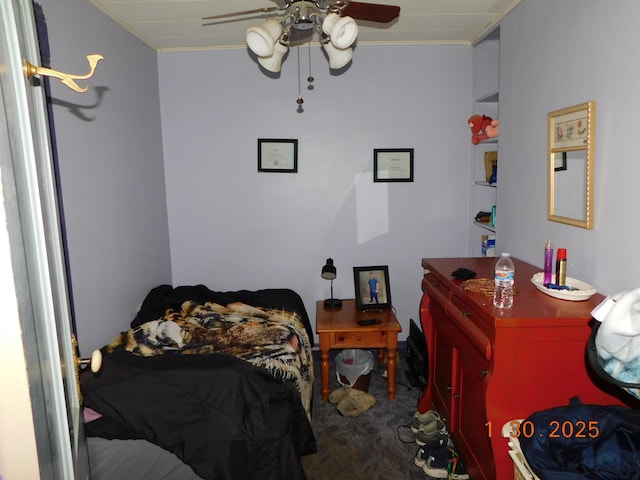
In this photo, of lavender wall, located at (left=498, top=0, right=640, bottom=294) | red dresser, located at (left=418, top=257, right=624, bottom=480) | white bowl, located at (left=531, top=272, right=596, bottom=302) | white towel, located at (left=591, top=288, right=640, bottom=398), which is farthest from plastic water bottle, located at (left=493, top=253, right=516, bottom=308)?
white towel, located at (left=591, top=288, right=640, bottom=398)

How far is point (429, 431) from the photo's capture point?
254 centimetres

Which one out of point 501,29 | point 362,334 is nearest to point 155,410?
point 362,334

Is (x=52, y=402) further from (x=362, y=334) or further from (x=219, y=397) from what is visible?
(x=362, y=334)

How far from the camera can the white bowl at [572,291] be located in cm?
175

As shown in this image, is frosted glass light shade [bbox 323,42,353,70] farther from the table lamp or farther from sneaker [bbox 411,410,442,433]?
sneaker [bbox 411,410,442,433]

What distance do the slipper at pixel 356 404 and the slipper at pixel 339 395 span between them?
0.04m

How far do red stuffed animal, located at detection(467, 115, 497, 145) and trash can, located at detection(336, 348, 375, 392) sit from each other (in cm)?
173

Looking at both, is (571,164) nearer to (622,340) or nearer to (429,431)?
(622,340)

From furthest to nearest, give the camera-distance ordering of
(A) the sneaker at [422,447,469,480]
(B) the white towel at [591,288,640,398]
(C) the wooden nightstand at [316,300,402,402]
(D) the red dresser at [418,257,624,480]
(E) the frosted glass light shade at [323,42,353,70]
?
(C) the wooden nightstand at [316,300,402,402]
(A) the sneaker at [422,447,469,480]
(E) the frosted glass light shade at [323,42,353,70]
(D) the red dresser at [418,257,624,480]
(B) the white towel at [591,288,640,398]

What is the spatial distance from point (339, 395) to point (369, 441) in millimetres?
473

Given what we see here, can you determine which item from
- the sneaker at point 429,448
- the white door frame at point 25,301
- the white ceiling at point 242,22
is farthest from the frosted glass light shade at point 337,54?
the sneaker at point 429,448

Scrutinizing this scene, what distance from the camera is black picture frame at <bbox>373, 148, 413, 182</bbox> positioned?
3484mm

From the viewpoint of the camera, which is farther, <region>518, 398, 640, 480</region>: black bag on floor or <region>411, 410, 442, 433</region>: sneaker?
<region>411, 410, 442, 433</region>: sneaker

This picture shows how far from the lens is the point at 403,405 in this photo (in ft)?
9.70
